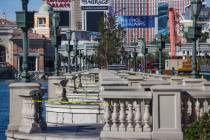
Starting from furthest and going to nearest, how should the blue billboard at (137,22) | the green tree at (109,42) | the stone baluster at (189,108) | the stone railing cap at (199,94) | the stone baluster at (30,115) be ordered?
the blue billboard at (137,22) → the green tree at (109,42) → the stone baluster at (30,115) → the stone baluster at (189,108) → the stone railing cap at (199,94)

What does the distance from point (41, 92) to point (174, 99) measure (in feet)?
17.1

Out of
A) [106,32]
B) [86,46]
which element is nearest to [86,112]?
[106,32]

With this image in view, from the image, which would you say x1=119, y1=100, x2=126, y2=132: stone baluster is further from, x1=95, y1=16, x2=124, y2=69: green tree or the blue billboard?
the blue billboard

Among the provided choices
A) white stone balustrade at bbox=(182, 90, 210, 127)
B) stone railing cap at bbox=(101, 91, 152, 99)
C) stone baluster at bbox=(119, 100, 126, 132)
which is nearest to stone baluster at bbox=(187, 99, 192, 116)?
white stone balustrade at bbox=(182, 90, 210, 127)

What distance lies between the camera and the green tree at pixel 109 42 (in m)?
101

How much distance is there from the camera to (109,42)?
333 feet

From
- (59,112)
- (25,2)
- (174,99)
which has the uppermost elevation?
(25,2)

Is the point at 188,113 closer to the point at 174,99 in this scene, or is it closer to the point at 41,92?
the point at 174,99

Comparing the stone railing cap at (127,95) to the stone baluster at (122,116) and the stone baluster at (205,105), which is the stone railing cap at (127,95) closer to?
the stone baluster at (122,116)

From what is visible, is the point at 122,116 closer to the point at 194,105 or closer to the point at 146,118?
the point at 146,118

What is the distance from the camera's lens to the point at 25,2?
1991 cm

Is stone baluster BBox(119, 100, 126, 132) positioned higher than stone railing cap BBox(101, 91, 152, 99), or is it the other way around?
stone railing cap BBox(101, 91, 152, 99)

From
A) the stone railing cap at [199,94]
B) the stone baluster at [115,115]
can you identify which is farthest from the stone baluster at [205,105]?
the stone baluster at [115,115]

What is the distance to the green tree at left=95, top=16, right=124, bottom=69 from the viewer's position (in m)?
101
